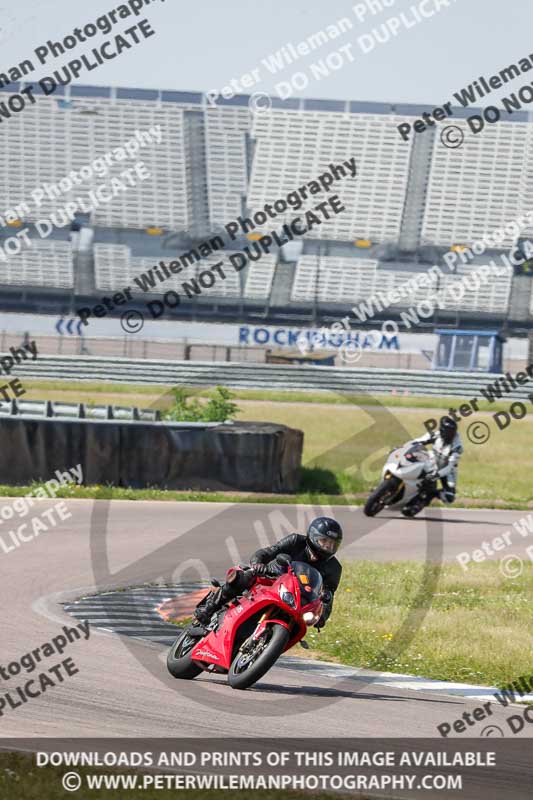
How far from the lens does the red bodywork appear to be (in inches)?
299

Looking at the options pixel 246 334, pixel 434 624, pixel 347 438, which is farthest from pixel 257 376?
pixel 434 624

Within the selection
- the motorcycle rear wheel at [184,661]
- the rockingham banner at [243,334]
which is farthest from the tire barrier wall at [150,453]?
the rockingham banner at [243,334]

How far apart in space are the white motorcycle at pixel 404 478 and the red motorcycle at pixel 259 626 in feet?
33.7

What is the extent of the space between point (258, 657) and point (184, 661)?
0.76 metres

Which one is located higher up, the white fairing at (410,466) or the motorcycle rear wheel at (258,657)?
the motorcycle rear wheel at (258,657)

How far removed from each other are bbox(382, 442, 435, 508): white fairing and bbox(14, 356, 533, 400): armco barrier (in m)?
22.6

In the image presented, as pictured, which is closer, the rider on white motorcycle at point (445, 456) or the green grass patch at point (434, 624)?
the green grass patch at point (434, 624)

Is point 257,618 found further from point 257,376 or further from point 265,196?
point 265,196

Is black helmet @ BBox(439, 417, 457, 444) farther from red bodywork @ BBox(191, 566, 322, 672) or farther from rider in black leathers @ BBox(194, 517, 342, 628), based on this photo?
red bodywork @ BBox(191, 566, 322, 672)

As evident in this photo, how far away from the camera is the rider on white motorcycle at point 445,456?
60.4 feet

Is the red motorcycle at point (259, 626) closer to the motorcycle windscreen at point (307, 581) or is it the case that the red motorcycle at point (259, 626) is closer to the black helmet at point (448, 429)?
the motorcycle windscreen at point (307, 581)

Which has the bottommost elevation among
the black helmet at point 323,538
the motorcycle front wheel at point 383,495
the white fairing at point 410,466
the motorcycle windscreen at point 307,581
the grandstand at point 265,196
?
the motorcycle front wheel at point 383,495

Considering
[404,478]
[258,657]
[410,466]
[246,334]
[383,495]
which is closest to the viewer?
[258,657]

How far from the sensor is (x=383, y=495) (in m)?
18.5
